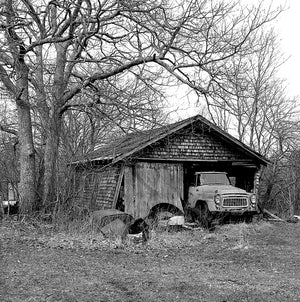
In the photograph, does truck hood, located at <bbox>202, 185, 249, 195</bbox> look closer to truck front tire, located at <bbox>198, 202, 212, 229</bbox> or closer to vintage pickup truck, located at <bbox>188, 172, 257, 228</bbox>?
vintage pickup truck, located at <bbox>188, 172, 257, 228</bbox>

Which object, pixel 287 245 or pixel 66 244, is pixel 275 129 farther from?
pixel 66 244

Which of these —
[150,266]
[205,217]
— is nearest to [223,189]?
[205,217]

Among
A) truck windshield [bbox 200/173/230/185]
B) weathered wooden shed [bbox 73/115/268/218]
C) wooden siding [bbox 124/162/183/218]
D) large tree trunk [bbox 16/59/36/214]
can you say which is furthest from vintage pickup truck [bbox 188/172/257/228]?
Answer: large tree trunk [bbox 16/59/36/214]

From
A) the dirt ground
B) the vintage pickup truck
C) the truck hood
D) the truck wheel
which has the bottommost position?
the dirt ground

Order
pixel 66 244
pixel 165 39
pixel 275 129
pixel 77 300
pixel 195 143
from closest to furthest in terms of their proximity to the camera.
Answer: pixel 77 300 → pixel 66 244 → pixel 165 39 → pixel 195 143 → pixel 275 129

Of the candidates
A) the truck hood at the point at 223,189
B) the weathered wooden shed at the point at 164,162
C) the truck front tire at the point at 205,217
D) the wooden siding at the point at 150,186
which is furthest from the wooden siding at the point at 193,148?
the truck front tire at the point at 205,217

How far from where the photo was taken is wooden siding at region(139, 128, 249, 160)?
17344 millimetres

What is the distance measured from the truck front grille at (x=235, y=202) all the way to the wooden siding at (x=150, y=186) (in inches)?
111

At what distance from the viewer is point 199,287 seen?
7.38 meters

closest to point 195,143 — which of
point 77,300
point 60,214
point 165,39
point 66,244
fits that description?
point 165,39

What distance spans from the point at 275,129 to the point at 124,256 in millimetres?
20380

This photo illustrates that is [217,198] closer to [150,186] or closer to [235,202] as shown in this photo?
[235,202]

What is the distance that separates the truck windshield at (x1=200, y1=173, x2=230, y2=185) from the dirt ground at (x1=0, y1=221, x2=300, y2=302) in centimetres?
279

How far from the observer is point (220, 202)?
15.0 metres
